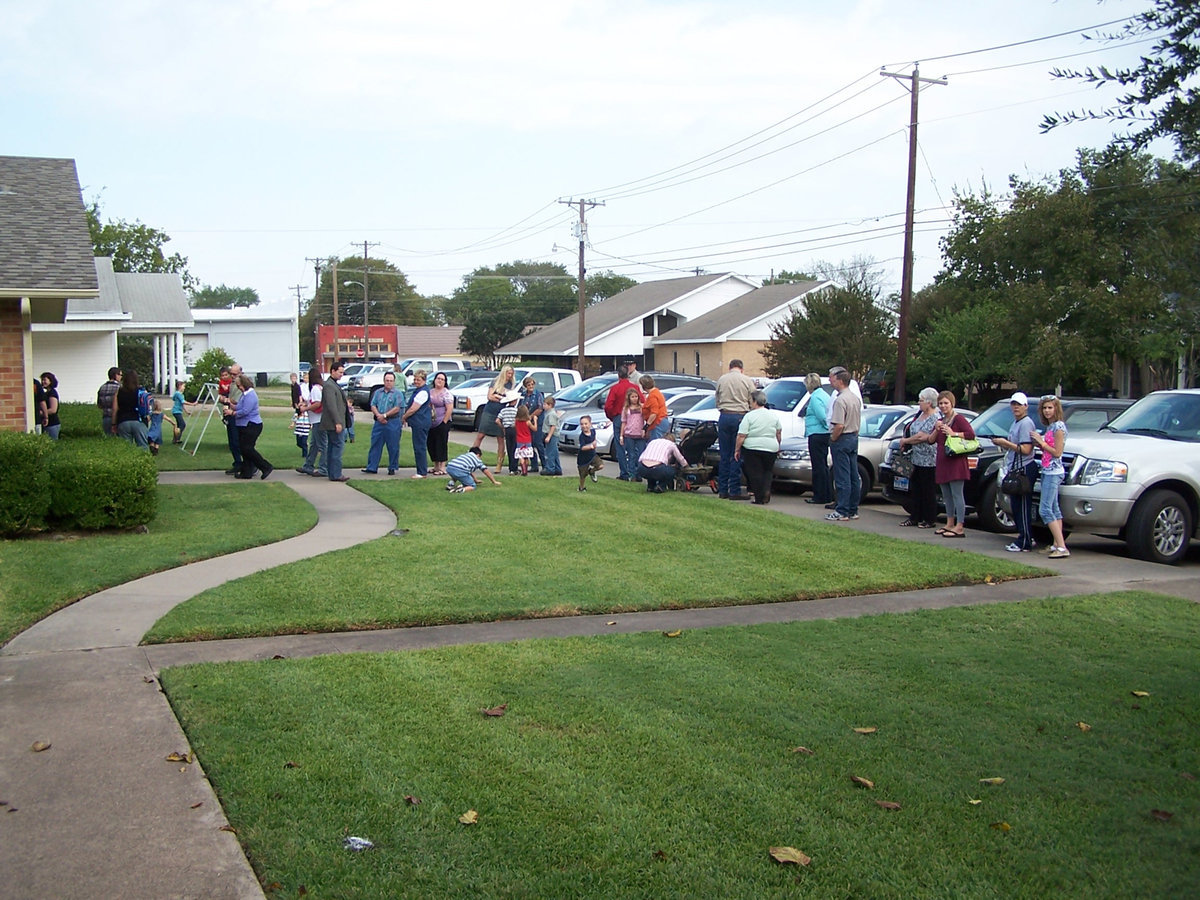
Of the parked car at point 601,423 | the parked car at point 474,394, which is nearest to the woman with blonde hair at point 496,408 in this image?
the parked car at point 601,423

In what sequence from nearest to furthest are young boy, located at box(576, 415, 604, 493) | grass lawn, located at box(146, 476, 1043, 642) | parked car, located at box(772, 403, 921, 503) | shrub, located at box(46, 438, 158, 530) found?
grass lawn, located at box(146, 476, 1043, 642) < shrub, located at box(46, 438, 158, 530) < parked car, located at box(772, 403, 921, 503) < young boy, located at box(576, 415, 604, 493)

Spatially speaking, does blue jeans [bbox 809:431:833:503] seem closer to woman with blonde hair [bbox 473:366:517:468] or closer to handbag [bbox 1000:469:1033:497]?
handbag [bbox 1000:469:1033:497]

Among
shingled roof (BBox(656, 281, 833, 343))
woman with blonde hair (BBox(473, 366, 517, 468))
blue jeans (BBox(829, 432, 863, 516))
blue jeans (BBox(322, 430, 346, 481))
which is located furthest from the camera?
shingled roof (BBox(656, 281, 833, 343))

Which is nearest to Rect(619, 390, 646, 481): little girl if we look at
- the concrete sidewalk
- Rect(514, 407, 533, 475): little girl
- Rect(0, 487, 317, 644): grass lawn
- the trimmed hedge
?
Rect(514, 407, 533, 475): little girl

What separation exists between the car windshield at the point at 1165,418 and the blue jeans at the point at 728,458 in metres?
5.12

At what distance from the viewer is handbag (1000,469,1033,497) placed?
11953mm

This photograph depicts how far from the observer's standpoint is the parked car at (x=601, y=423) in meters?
23.3

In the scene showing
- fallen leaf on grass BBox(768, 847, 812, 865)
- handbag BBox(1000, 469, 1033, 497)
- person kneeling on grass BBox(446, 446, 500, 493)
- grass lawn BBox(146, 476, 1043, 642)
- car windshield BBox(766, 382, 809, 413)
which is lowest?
grass lawn BBox(146, 476, 1043, 642)

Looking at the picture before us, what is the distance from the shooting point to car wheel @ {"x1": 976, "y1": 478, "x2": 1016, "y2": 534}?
1377 cm

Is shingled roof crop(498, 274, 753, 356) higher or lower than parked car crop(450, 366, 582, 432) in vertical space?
higher

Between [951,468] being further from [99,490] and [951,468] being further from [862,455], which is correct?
[99,490]

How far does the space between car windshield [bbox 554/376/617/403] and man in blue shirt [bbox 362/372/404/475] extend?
8592mm

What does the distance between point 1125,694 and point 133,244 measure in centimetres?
6463

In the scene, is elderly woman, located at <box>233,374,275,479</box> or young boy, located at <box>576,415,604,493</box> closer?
young boy, located at <box>576,415,604,493</box>
